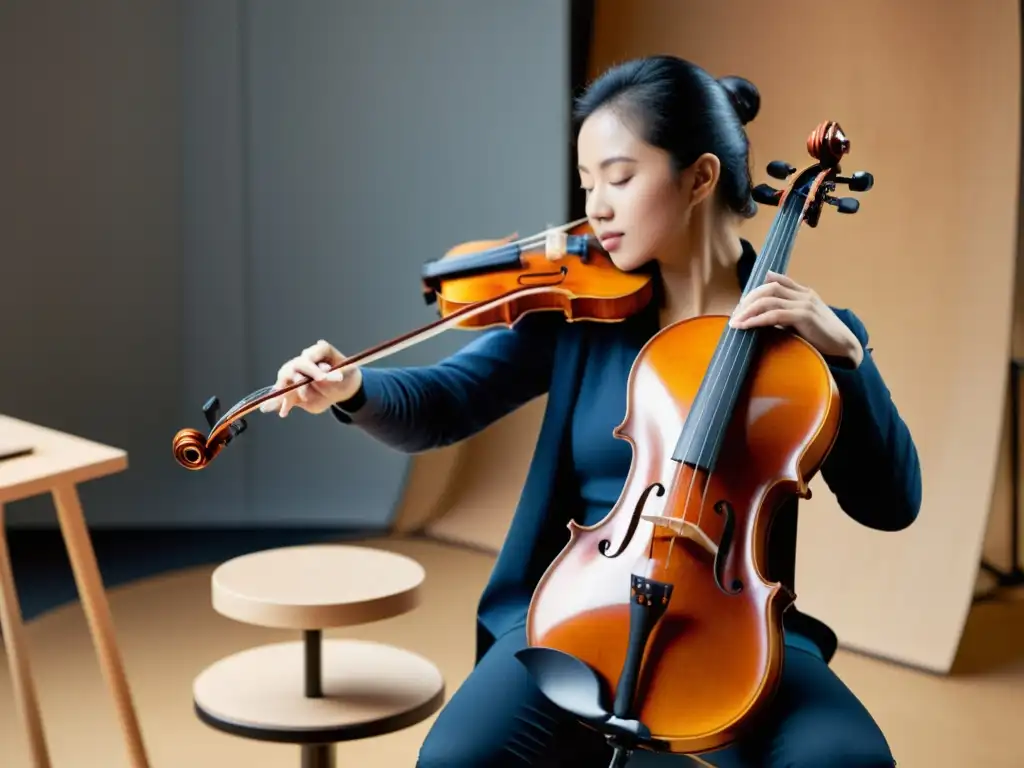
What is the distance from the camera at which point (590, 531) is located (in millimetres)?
1321

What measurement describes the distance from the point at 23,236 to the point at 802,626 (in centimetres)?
279

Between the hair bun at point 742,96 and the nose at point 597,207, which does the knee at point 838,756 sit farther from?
the hair bun at point 742,96

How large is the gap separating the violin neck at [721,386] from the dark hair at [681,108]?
0.48ft

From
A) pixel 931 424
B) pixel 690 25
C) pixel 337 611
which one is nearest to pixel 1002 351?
pixel 931 424

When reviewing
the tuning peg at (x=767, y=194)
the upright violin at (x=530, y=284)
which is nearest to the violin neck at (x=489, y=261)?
the upright violin at (x=530, y=284)

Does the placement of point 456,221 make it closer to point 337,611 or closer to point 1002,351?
point 1002,351

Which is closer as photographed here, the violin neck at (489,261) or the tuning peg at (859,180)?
the tuning peg at (859,180)

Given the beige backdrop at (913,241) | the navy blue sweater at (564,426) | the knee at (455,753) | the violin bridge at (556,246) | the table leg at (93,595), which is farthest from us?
the beige backdrop at (913,241)

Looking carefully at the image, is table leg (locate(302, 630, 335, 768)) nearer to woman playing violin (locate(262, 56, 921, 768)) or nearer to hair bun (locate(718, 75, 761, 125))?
woman playing violin (locate(262, 56, 921, 768))

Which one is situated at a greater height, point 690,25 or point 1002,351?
point 690,25

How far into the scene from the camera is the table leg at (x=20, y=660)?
67.8 inches

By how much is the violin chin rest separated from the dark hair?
56cm

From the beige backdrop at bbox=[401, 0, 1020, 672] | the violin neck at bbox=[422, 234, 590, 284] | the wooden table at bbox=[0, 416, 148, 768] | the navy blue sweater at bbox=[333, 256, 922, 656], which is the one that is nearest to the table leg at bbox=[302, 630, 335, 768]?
the wooden table at bbox=[0, 416, 148, 768]

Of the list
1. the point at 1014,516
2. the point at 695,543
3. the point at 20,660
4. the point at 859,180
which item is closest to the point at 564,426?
the point at 695,543
